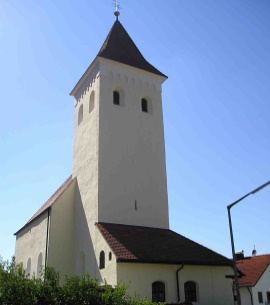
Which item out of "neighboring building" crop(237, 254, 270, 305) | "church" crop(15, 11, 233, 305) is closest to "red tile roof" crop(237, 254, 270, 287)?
"neighboring building" crop(237, 254, 270, 305)

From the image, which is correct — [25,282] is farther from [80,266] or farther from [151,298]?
[80,266]

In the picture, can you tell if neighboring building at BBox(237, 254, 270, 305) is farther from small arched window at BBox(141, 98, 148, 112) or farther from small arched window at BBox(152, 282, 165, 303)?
small arched window at BBox(141, 98, 148, 112)

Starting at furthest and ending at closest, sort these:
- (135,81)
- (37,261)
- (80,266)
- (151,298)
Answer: (135,81) → (37,261) → (80,266) → (151,298)

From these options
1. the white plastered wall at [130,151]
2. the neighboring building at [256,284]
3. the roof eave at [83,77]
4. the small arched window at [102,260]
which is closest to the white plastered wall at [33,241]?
the white plastered wall at [130,151]

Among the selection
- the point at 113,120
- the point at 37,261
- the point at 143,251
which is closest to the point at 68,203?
the point at 37,261

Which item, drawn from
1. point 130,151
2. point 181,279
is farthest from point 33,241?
point 181,279

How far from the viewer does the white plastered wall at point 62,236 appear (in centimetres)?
2117

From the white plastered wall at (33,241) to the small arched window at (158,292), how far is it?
297 inches

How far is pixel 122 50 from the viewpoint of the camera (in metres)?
26.1

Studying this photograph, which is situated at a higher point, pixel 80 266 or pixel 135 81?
pixel 135 81

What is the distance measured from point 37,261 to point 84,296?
1147 cm

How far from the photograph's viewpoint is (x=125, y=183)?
21672mm

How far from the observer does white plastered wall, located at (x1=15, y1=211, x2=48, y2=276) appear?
2264 centimetres

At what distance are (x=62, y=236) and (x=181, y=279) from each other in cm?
766
